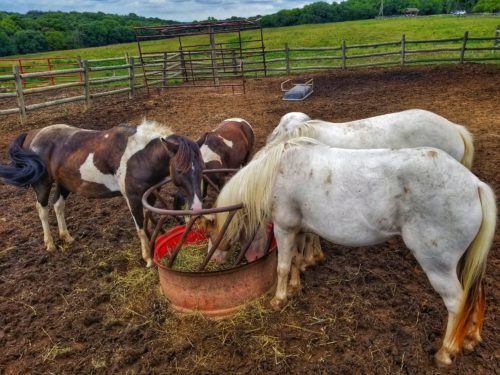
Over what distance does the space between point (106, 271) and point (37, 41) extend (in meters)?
45.6

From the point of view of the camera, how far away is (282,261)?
347cm

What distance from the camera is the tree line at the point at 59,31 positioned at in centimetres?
3900

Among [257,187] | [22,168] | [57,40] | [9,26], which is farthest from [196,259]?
[57,40]

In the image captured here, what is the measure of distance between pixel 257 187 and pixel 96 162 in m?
2.10

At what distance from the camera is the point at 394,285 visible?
3.71 m

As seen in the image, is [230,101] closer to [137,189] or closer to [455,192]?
[137,189]

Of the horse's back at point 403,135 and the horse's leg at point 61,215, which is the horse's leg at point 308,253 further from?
the horse's leg at point 61,215

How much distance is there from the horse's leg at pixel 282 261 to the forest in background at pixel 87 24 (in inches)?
1319

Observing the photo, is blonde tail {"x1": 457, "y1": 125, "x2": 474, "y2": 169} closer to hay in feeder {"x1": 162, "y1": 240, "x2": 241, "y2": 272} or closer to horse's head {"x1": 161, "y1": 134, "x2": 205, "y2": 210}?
hay in feeder {"x1": 162, "y1": 240, "x2": 241, "y2": 272}

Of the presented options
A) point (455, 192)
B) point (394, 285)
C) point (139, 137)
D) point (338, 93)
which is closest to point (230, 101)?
point (338, 93)

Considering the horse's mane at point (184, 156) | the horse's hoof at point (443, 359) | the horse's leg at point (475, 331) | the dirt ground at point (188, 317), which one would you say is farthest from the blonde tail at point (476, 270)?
the horse's mane at point (184, 156)

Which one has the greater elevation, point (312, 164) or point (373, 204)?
point (312, 164)

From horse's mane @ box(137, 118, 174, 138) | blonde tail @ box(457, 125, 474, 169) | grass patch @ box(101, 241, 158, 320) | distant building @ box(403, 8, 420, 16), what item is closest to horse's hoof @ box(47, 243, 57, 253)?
grass patch @ box(101, 241, 158, 320)

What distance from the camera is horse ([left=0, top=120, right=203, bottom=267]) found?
417cm
